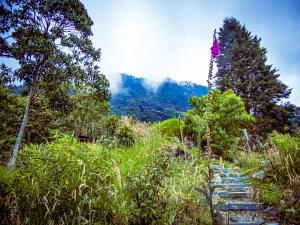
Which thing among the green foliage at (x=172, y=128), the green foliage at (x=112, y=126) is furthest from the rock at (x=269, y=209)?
the green foliage at (x=172, y=128)

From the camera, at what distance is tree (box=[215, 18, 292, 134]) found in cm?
1888

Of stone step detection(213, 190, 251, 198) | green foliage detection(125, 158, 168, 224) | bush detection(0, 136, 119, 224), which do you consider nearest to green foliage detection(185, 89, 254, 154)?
stone step detection(213, 190, 251, 198)

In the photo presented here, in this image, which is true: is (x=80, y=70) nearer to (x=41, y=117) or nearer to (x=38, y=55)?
(x=38, y=55)

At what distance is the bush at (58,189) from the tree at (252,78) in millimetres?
17751

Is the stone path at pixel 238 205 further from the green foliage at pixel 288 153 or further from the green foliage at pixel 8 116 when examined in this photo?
the green foliage at pixel 8 116

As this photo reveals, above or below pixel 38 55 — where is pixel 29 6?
above

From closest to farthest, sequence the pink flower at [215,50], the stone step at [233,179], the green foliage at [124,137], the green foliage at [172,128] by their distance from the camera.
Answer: the pink flower at [215,50] < the stone step at [233,179] < the green foliage at [124,137] < the green foliage at [172,128]

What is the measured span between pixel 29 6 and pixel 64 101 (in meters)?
3.86

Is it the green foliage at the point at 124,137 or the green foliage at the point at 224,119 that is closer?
the green foliage at the point at 124,137

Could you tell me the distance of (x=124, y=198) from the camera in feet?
10.1

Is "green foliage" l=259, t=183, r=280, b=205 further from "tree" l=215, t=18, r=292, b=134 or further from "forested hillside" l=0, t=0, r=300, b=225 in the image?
"tree" l=215, t=18, r=292, b=134

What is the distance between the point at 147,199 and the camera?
2.84 meters

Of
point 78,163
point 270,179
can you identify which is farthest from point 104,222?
point 270,179

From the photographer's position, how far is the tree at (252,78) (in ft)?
61.9
